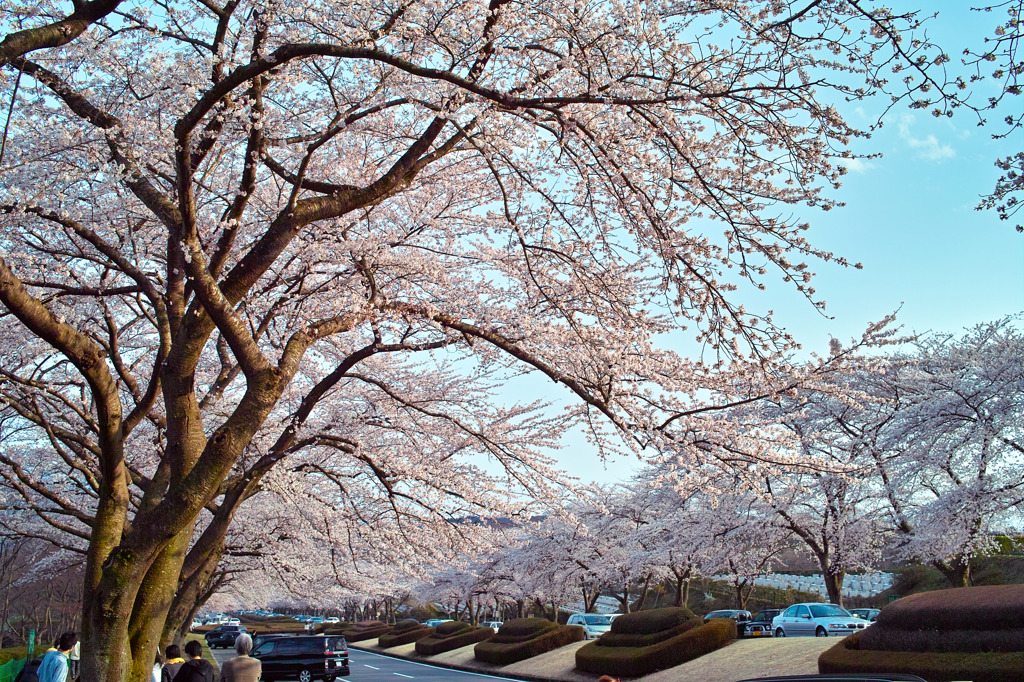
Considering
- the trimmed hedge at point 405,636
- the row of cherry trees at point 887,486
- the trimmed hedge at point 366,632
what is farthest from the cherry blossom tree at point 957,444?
the trimmed hedge at point 366,632

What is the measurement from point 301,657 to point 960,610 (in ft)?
66.2

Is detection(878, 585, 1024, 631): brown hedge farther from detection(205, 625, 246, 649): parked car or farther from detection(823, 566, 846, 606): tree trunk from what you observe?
detection(205, 625, 246, 649): parked car

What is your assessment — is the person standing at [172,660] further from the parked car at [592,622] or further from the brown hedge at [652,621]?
the parked car at [592,622]

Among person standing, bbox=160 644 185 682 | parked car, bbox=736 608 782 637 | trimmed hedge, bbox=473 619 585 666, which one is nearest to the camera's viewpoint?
person standing, bbox=160 644 185 682

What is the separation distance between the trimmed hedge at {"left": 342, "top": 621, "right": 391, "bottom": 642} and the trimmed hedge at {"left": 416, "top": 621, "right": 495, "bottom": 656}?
63.9 ft

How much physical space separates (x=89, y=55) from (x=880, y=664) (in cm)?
1353

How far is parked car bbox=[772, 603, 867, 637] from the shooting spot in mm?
23438

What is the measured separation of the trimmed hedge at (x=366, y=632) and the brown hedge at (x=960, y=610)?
50.3m

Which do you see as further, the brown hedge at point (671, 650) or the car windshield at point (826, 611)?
the car windshield at point (826, 611)

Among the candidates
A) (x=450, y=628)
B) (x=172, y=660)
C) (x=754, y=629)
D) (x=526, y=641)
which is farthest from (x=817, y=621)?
(x=450, y=628)

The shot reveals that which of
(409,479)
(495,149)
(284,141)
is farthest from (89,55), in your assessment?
(409,479)

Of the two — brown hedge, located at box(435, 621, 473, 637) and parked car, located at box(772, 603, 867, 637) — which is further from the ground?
parked car, located at box(772, 603, 867, 637)

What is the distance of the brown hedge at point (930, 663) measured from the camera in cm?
1031

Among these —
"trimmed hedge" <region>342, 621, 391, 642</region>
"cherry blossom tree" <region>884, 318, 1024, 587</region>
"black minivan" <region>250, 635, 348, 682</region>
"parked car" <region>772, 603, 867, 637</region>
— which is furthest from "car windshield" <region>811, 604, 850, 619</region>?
"trimmed hedge" <region>342, 621, 391, 642</region>
